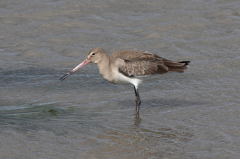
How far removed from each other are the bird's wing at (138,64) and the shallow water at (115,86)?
2.68ft

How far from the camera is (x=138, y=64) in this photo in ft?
30.2

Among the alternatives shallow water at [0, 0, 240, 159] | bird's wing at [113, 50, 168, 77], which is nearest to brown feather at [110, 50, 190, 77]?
bird's wing at [113, 50, 168, 77]

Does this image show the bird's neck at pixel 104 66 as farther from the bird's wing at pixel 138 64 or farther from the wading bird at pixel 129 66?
the bird's wing at pixel 138 64

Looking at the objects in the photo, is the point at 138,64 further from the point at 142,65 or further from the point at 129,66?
the point at 129,66

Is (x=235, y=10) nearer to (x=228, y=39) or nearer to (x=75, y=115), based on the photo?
(x=228, y=39)

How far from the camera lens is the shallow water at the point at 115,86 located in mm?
7254

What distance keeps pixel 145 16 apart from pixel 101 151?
373 inches

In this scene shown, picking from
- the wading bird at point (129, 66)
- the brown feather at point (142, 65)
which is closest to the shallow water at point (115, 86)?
the wading bird at point (129, 66)

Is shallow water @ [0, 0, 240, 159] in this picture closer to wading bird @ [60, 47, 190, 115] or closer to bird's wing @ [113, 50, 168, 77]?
wading bird @ [60, 47, 190, 115]

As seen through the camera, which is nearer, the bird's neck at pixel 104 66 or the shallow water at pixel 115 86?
the shallow water at pixel 115 86

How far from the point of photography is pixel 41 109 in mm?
8828

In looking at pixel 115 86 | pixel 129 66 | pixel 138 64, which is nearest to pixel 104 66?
pixel 129 66

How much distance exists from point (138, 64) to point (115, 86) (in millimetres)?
1599

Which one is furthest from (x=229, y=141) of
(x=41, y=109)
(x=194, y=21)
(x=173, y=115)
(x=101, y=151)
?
(x=194, y=21)
